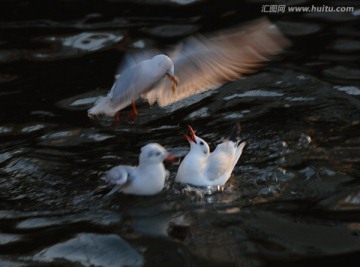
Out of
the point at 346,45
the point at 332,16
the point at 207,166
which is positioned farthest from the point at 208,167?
the point at 332,16

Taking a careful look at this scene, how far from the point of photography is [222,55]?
668 cm

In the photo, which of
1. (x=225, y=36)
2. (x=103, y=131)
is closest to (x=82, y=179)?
(x=103, y=131)

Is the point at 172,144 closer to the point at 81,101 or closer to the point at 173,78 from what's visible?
the point at 173,78

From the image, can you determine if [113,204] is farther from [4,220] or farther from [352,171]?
[352,171]

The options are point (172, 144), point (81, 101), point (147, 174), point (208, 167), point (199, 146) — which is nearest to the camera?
point (147, 174)

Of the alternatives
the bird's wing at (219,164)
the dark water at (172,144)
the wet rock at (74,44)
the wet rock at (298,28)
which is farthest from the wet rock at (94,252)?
the wet rock at (298,28)

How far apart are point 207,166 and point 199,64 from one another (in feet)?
2.92

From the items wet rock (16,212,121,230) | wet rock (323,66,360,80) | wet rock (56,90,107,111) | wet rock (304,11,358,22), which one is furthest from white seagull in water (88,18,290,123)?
wet rock (304,11,358,22)

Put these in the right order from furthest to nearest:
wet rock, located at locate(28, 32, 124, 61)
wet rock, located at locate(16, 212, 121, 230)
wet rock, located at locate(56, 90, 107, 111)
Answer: wet rock, located at locate(28, 32, 124, 61) < wet rock, located at locate(56, 90, 107, 111) < wet rock, located at locate(16, 212, 121, 230)

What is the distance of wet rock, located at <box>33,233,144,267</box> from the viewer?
219 inches

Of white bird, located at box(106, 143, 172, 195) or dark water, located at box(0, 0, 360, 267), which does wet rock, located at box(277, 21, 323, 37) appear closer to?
dark water, located at box(0, 0, 360, 267)

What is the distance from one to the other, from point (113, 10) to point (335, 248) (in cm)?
617

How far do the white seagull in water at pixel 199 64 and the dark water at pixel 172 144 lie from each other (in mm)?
803

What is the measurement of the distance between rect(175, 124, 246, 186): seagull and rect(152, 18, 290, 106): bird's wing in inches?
21.3
